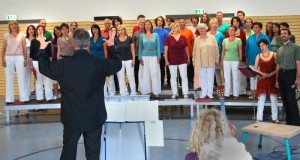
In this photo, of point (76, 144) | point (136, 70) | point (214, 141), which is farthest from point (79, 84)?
point (136, 70)

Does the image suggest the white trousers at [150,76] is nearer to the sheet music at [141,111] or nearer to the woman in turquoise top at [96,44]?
the woman in turquoise top at [96,44]

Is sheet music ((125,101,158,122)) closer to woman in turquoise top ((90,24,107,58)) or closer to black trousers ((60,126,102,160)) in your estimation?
black trousers ((60,126,102,160))

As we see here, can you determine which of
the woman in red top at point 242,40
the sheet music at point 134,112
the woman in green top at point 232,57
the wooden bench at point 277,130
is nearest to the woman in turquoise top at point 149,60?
the woman in green top at point 232,57

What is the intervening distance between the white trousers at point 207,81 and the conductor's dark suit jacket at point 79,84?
4.77 meters

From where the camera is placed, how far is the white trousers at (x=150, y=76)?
8.88 m

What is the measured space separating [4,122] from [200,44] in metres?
4.94

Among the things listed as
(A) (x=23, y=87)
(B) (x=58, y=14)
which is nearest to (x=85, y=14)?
(B) (x=58, y=14)

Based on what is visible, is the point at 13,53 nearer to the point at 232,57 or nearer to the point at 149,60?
the point at 149,60

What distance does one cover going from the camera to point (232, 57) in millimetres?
8578

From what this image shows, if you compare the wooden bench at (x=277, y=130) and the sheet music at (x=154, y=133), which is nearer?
the sheet music at (x=154, y=133)

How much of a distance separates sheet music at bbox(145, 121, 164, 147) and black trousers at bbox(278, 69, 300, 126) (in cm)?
336

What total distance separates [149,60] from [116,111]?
13.3ft

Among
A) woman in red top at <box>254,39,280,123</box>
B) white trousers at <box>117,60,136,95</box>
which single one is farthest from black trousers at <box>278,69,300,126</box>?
white trousers at <box>117,60,136,95</box>

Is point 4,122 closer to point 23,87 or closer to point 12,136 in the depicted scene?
point 23,87
